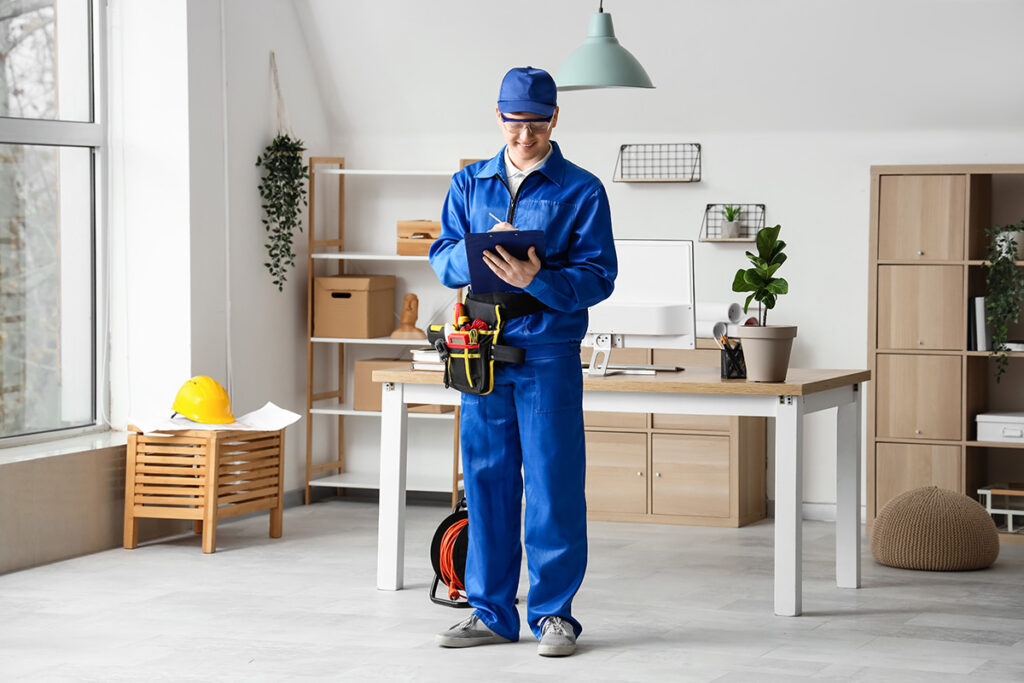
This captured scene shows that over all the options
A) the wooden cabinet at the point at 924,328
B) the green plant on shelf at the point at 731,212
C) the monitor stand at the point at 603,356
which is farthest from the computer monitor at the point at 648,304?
the green plant on shelf at the point at 731,212

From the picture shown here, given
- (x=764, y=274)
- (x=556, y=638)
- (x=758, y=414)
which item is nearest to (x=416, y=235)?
(x=764, y=274)

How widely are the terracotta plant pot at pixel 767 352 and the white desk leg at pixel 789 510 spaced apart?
108 millimetres

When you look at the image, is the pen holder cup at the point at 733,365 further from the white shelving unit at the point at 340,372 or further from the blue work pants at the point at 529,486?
the white shelving unit at the point at 340,372

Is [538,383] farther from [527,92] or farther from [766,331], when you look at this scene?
[766,331]

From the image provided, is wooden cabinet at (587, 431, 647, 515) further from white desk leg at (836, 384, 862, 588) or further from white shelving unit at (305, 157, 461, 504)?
white desk leg at (836, 384, 862, 588)

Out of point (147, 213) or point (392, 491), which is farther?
point (147, 213)

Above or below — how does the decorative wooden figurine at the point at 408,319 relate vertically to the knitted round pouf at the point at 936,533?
above

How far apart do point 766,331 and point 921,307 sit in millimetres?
1660

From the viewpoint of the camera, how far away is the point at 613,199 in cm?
620

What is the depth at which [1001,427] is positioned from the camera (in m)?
5.36

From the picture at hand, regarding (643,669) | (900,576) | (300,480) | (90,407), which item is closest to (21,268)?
(90,407)

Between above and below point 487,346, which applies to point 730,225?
above

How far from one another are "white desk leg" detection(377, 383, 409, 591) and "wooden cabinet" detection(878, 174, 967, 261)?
7.53ft

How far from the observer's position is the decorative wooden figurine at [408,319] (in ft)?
20.5
